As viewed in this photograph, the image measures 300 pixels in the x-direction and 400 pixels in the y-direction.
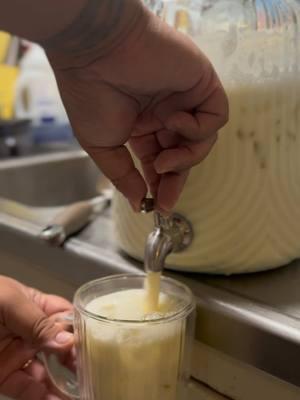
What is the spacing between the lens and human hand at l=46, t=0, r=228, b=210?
1.06ft

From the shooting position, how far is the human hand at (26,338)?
0.44m

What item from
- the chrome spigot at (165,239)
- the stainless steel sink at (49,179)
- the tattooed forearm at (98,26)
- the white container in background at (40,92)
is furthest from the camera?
the white container in background at (40,92)

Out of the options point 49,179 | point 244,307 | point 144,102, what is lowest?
point 49,179

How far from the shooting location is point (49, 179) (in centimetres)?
103

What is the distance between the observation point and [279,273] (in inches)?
19.3

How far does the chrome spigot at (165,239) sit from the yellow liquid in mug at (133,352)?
2cm

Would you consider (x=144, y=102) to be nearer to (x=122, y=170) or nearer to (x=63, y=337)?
(x=122, y=170)

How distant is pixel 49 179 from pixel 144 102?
67 centimetres

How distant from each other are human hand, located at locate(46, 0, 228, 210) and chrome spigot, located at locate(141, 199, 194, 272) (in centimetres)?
3

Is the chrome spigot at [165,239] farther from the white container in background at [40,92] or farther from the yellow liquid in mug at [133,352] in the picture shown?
the white container in background at [40,92]

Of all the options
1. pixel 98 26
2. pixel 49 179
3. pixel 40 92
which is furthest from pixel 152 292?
pixel 40 92

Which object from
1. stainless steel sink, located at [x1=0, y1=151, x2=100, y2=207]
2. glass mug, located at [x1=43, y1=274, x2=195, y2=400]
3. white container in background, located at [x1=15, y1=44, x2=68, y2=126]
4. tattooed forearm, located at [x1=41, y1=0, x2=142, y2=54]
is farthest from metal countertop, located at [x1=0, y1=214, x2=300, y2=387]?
white container in background, located at [x1=15, y1=44, x2=68, y2=126]

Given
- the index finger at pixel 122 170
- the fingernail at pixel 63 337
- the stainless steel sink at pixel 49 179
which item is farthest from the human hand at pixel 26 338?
the stainless steel sink at pixel 49 179

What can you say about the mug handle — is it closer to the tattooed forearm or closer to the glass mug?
the glass mug
